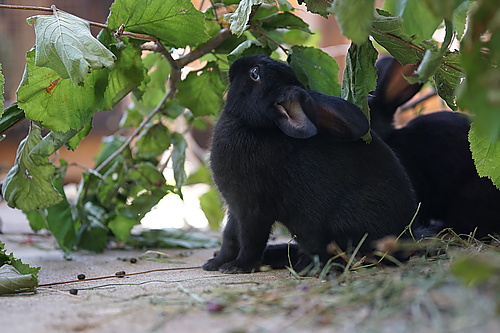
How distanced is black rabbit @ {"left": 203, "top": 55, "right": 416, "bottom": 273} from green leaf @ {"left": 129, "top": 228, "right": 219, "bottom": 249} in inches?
30.1

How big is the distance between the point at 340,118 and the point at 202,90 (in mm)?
755

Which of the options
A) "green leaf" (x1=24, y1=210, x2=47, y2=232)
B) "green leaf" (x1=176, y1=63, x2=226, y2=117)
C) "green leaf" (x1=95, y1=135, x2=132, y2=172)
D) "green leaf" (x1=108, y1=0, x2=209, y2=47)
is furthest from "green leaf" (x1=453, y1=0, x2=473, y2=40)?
"green leaf" (x1=24, y1=210, x2=47, y2=232)

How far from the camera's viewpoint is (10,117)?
1.68 m

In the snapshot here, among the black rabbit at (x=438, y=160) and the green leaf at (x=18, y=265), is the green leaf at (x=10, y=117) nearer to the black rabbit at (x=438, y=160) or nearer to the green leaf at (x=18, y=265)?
the green leaf at (x=18, y=265)

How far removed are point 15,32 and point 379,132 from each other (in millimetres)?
3595

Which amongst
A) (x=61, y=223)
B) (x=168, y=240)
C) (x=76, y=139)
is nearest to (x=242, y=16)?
(x=76, y=139)

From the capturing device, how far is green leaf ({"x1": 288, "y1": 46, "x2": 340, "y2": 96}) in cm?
186

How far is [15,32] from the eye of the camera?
4.71 meters

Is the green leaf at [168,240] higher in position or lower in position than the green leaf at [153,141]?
lower

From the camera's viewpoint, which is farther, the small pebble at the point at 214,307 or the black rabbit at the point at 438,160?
the black rabbit at the point at 438,160

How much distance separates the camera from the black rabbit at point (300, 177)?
5.05 feet

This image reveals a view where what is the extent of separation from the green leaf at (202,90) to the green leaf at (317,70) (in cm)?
31

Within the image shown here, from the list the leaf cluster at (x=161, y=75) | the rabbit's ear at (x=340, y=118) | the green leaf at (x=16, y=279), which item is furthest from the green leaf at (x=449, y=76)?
the green leaf at (x=16, y=279)

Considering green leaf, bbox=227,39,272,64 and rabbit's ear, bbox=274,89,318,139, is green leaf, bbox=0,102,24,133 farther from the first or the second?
rabbit's ear, bbox=274,89,318,139
